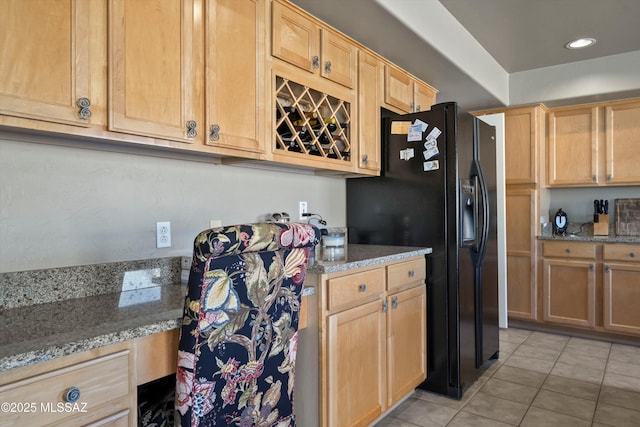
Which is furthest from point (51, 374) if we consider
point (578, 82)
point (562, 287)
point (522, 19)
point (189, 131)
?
point (578, 82)

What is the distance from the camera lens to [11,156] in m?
1.37

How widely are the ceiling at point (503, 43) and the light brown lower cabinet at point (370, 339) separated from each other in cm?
136

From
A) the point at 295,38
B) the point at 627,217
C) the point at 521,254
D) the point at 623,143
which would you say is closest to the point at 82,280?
the point at 295,38

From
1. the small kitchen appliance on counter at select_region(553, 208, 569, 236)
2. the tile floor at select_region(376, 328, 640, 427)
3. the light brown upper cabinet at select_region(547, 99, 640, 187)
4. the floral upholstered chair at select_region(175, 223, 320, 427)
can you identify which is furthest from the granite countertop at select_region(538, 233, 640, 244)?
the floral upholstered chair at select_region(175, 223, 320, 427)

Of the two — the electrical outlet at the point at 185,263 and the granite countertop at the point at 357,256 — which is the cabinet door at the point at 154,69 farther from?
the granite countertop at the point at 357,256

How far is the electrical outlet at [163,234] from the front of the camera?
1784mm

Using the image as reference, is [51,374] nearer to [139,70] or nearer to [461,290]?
[139,70]

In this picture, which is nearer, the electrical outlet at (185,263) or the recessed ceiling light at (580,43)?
the electrical outlet at (185,263)

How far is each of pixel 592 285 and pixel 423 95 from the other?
7.73ft

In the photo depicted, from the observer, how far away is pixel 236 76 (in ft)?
5.68

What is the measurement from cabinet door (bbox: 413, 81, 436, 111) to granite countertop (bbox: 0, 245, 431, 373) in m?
1.81

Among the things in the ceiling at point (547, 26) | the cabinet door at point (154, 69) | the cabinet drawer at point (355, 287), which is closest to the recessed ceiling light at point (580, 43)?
the ceiling at point (547, 26)

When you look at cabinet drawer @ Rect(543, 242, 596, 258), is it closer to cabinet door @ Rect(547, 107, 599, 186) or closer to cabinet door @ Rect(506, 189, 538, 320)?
cabinet door @ Rect(506, 189, 538, 320)

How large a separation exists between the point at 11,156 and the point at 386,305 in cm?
177
